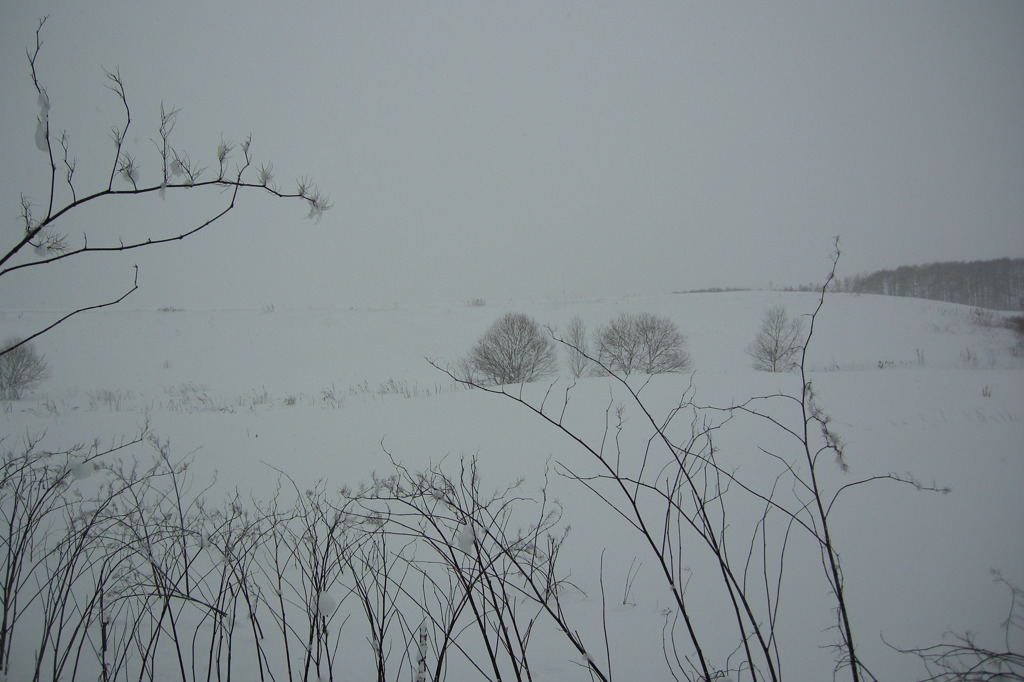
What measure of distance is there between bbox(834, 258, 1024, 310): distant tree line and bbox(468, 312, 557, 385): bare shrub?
33.2 ft

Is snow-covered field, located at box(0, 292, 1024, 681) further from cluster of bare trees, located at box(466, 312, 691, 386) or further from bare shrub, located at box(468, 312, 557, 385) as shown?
cluster of bare trees, located at box(466, 312, 691, 386)

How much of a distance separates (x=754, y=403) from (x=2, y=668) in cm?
634

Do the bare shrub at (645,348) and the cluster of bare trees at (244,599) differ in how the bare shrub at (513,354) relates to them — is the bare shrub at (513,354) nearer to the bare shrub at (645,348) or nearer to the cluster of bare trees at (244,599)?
the bare shrub at (645,348)

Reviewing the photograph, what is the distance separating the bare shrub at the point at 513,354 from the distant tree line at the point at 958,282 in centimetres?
1012

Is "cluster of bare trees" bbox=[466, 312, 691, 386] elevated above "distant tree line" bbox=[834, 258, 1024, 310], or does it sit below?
A: below

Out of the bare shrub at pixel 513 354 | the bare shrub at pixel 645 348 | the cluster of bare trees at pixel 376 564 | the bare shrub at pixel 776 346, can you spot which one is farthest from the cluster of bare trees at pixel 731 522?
the bare shrub at pixel 776 346

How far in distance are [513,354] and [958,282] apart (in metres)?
29.9

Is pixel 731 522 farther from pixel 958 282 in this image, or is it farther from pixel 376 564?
pixel 958 282

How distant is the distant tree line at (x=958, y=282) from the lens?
16.0m

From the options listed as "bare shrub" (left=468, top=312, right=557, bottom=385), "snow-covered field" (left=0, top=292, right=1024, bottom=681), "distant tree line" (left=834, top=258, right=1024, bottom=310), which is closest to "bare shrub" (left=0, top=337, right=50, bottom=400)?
"snow-covered field" (left=0, top=292, right=1024, bottom=681)

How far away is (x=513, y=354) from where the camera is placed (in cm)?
1445

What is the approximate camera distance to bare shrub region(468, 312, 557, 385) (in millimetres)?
14258

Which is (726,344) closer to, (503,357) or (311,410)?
(503,357)

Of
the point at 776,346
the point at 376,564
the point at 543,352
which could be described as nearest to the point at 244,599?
the point at 376,564
